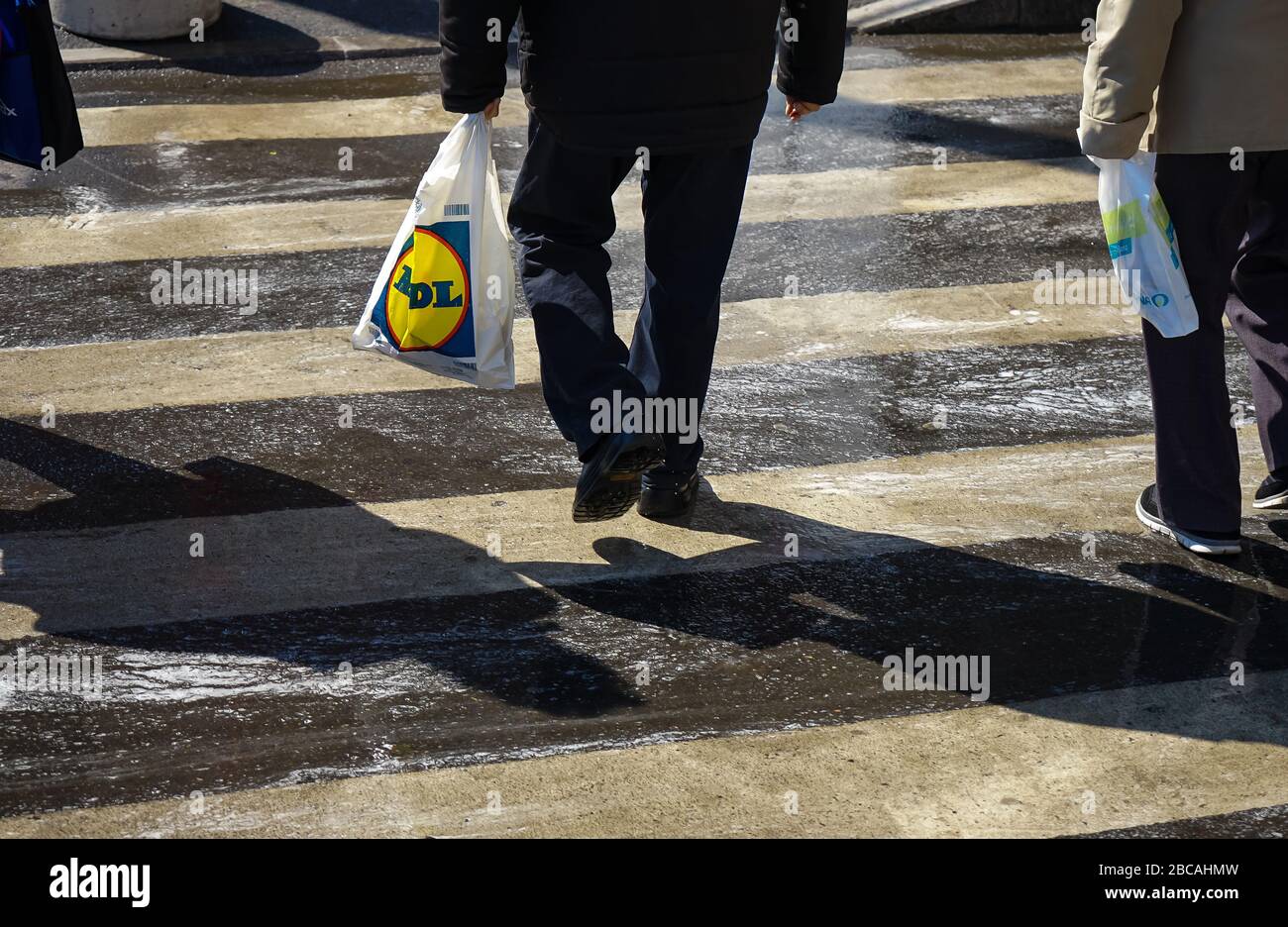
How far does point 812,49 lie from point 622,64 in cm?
65

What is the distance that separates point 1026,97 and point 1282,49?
4.78 meters

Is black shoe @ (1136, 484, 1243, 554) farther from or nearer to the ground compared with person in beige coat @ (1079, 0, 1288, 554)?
nearer to the ground

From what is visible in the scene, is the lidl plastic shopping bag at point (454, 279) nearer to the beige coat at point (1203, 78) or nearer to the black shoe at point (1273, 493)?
the beige coat at point (1203, 78)

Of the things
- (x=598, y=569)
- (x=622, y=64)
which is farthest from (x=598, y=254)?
(x=598, y=569)

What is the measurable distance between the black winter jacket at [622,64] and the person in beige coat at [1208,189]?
2.97 ft

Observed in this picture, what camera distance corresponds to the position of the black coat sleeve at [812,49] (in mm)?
4215

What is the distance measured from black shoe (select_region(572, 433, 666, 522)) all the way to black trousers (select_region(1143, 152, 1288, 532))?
1398 mm

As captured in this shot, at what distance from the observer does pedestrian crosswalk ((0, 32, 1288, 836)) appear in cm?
337

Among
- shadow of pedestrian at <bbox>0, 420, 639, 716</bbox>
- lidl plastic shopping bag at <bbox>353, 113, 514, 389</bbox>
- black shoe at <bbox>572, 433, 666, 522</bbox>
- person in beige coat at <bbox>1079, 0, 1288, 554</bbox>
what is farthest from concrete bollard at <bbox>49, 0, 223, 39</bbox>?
person in beige coat at <bbox>1079, 0, 1288, 554</bbox>

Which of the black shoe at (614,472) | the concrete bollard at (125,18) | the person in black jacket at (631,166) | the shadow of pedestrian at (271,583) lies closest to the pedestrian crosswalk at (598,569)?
the shadow of pedestrian at (271,583)

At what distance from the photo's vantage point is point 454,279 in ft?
14.0

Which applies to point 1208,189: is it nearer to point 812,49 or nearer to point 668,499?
point 812,49

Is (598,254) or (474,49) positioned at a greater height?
(474,49)

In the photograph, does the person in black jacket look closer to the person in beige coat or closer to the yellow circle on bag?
the yellow circle on bag
